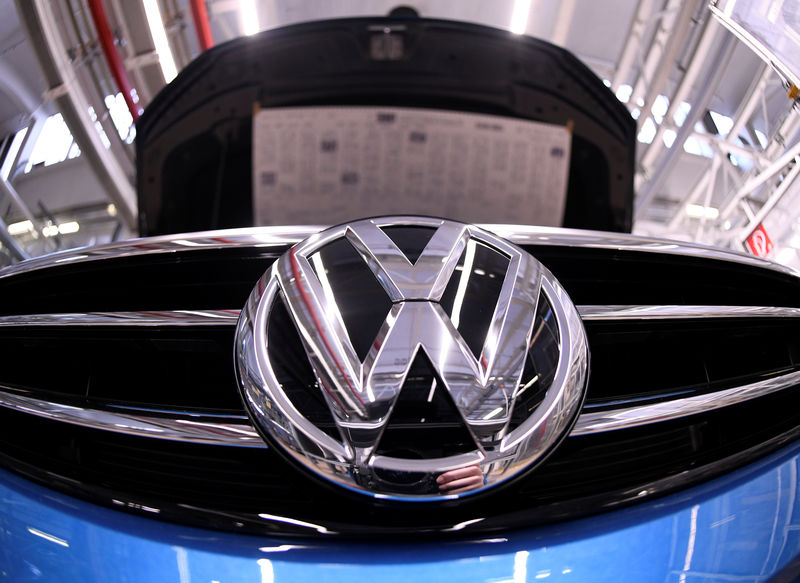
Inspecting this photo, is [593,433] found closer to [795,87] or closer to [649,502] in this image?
[649,502]

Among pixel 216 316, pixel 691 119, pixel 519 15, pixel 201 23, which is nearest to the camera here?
pixel 216 316

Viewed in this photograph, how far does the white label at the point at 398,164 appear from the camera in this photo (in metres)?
1.40

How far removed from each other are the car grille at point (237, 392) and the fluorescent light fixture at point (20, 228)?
0.81 meters

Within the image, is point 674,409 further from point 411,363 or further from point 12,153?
point 12,153

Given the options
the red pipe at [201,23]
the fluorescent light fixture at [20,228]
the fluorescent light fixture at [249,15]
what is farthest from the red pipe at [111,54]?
the fluorescent light fixture at [249,15]

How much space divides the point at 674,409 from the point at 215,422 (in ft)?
1.53

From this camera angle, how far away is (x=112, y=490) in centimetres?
46

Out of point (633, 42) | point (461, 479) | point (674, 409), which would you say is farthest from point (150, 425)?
point (633, 42)

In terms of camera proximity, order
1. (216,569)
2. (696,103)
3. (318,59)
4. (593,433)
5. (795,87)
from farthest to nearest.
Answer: (696,103) → (795,87) → (318,59) → (593,433) → (216,569)

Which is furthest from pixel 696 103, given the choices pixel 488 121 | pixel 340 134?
pixel 340 134

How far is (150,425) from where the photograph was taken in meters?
0.50

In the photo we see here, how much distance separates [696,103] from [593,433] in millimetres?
3976

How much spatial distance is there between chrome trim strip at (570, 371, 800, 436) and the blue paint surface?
0.26ft

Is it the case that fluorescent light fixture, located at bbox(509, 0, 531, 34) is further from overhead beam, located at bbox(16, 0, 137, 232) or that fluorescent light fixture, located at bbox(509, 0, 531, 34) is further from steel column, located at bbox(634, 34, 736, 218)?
overhead beam, located at bbox(16, 0, 137, 232)
